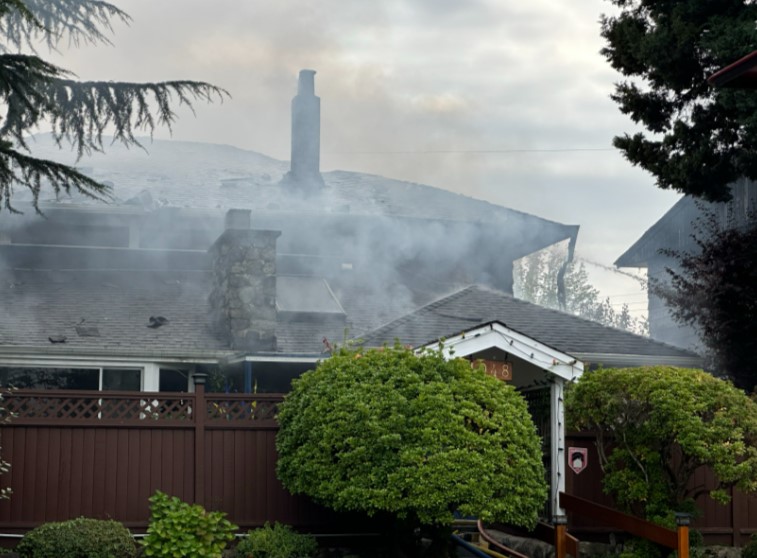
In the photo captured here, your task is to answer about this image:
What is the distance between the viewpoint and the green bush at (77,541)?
40.9 ft

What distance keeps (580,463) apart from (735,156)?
25.3 feet

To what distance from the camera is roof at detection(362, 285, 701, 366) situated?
2091 centimetres

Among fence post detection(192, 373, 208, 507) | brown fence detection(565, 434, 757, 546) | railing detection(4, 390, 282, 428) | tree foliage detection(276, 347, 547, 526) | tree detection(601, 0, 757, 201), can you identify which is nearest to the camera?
tree foliage detection(276, 347, 547, 526)

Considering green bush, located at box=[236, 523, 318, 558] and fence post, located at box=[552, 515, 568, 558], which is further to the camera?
fence post, located at box=[552, 515, 568, 558]

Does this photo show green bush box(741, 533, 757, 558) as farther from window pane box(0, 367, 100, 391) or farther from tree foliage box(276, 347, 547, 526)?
window pane box(0, 367, 100, 391)

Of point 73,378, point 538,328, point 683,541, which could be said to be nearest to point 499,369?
point 683,541

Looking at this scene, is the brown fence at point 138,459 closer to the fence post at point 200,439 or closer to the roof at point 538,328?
the fence post at point 200,439

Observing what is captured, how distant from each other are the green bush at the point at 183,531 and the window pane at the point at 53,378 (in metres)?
7.69

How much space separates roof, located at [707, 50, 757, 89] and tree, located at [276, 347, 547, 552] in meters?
5.66

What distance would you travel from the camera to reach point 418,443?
12.8m

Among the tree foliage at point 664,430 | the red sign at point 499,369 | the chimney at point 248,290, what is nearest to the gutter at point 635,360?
the red sign at point 499,369

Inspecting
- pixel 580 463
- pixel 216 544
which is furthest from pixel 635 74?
pixel 216 544

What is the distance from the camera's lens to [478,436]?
507 inches

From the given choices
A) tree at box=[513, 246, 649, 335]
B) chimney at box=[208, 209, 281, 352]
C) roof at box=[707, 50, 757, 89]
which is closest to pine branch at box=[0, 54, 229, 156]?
chimney at box=[208, 209, 281, 352]
